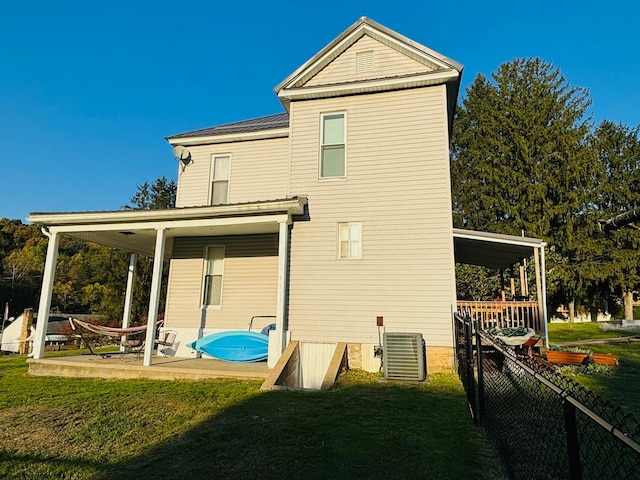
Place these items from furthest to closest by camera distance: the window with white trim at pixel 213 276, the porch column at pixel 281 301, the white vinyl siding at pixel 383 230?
1. the window with white trim at pixel 213 276
2. the white vinyl siding at pixel 383 230
3. the porch column at pixel 281 301

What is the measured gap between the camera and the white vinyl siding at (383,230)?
849cm

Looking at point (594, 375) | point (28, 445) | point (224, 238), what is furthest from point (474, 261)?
point (28, 445)

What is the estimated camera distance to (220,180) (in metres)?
11.6

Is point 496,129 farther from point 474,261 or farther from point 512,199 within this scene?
point 474,261

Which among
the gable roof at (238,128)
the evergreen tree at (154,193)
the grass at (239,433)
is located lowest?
the grass at (239,433)

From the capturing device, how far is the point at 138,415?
532cm

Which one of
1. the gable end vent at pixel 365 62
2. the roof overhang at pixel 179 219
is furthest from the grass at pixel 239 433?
the gable end vent at pixel 365 62

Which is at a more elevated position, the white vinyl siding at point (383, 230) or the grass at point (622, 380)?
the white vinyl siding at point (383, 230)

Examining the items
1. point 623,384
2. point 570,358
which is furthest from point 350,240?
point 623,384

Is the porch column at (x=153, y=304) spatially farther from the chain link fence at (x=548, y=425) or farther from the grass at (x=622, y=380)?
the grass at (x=622, y=380)

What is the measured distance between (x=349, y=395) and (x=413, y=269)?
3.31 meters

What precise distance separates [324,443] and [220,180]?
8.89 meters

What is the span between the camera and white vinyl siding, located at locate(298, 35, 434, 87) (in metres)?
9.66

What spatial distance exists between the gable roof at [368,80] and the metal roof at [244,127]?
3.12 feet
